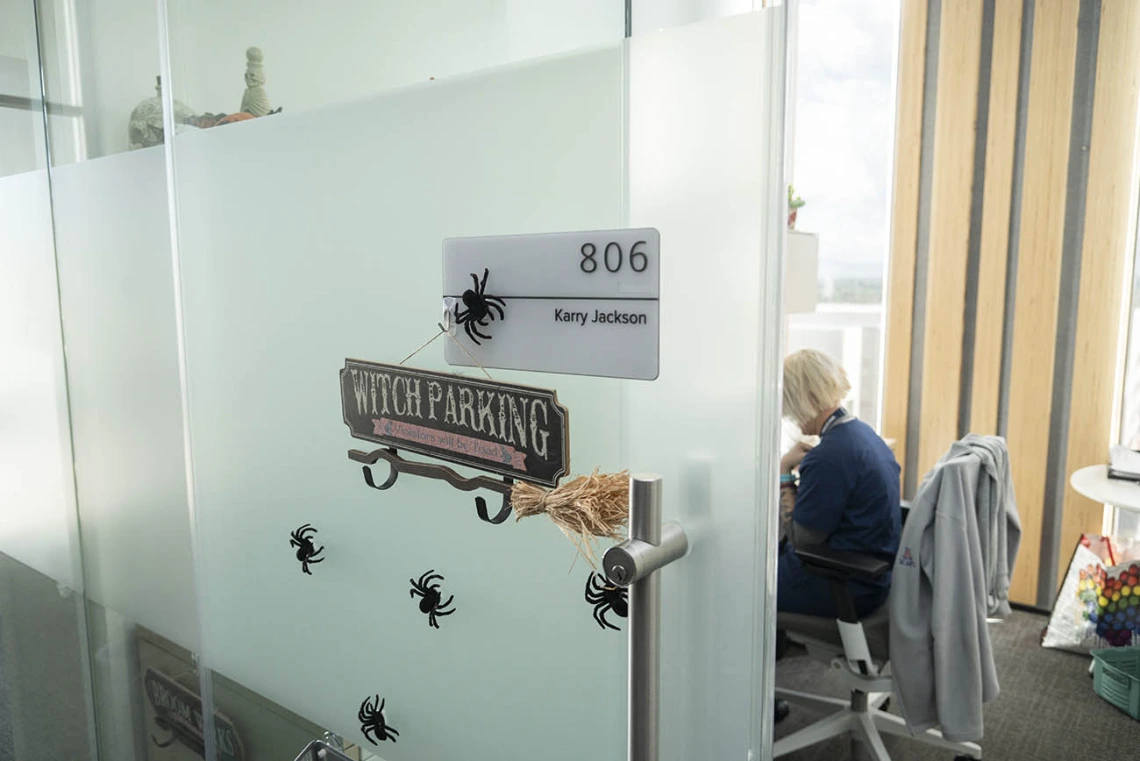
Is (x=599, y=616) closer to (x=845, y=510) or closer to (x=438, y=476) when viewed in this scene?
(x=438, y=476)

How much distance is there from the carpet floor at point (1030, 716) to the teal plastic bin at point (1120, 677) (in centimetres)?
3

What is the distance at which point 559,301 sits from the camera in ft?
2.08

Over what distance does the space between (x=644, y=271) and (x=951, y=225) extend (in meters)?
3.24

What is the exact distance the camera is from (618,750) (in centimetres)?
69

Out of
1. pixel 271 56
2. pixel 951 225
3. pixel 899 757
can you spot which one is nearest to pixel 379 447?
pixel 271 56

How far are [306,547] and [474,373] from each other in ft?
1.22

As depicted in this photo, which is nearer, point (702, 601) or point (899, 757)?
point (702, 601)

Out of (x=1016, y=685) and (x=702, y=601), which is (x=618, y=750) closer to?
(x=702, y=601)

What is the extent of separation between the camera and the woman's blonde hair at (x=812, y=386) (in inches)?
90.1

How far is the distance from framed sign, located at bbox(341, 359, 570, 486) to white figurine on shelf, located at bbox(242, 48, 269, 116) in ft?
1.12

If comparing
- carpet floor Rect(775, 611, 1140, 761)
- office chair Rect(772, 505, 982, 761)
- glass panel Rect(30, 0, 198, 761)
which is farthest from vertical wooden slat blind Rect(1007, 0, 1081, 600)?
glass panel Rect(30, 0, 198, 761)

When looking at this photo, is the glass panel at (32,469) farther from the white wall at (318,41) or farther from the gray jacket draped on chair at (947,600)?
the gray jacket draped on chair at (947,600)

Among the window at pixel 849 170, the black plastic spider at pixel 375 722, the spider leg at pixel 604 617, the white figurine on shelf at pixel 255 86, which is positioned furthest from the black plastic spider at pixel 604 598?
the window at pixel 849 170

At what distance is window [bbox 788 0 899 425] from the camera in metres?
3.45
